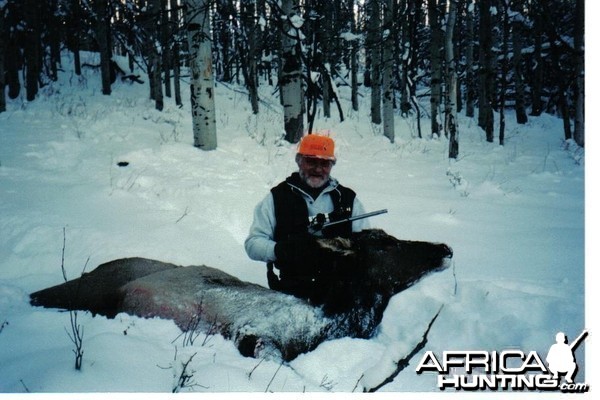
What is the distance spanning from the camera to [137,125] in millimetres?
9562

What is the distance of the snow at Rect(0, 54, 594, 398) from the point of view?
210 centimetres

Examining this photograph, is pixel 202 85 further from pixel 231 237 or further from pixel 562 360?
pixel 562 360

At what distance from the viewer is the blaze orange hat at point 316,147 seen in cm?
316

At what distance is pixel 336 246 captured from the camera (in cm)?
286

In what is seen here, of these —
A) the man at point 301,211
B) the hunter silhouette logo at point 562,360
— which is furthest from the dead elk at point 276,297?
the hunter silhouette logo at point 562,360

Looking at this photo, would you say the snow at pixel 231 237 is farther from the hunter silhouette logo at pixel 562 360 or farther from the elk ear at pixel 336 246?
the elk ear at pixel 336 246

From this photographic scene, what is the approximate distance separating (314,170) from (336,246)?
2.31 ft

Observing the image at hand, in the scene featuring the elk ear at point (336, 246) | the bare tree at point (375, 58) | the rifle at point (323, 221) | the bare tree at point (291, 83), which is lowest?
the elk ear at point (336, 246)

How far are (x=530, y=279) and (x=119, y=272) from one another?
343cm

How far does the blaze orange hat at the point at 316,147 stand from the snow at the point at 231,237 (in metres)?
1.27

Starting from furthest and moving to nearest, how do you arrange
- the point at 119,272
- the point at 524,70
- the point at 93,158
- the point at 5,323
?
1. the point at 524,70
2. the point at 93,158
3. the point at 119,272
4. the point at 5,323

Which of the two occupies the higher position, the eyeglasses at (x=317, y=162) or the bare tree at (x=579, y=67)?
the bare tree at (x=579, y=67)

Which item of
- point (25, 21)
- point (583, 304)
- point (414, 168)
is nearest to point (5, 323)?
point (583, 304)

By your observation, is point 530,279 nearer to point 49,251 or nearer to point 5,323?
point 5,323
